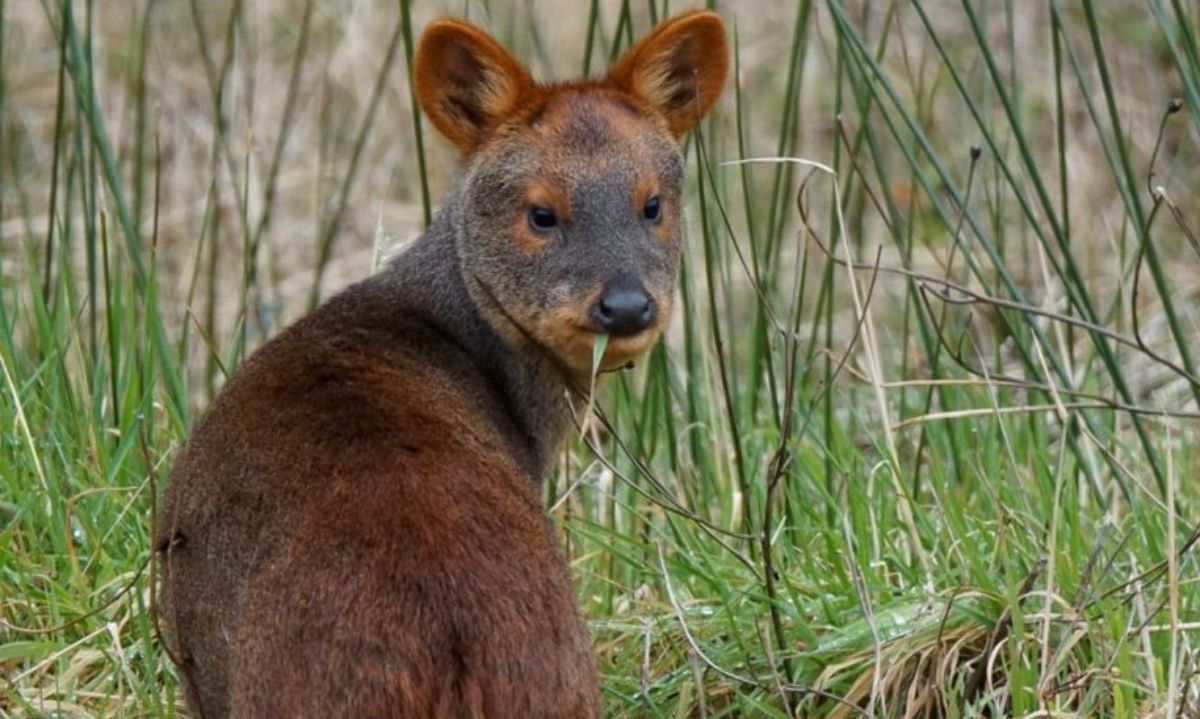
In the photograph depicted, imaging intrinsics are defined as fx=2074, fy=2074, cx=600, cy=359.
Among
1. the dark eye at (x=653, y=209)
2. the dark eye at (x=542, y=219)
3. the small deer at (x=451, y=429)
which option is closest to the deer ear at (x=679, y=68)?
the small deer at (x=451, y=429)

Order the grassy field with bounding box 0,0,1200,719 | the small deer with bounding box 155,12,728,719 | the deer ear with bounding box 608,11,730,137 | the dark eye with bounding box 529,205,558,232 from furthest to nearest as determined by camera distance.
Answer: the deer ear with bounding box 608,11,730,137 < the dark eye with bounding box 529,205,558,232 < the grassy field with bounding box 0,0,1200,719 < the small deer with bounding box 155,12,728,719

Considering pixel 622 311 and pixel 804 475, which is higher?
pixel 622 311

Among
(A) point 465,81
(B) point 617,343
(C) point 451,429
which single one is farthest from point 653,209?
(C) point 451,429

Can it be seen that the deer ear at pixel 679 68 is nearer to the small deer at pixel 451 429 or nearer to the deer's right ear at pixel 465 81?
the small deer at pixel 451 429

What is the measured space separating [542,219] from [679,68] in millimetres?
729

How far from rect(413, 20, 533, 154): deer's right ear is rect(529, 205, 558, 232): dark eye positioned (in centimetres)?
37

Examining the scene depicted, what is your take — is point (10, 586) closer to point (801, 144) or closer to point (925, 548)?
point (925, 548)

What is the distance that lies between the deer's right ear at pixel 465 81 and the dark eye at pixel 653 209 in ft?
1.52

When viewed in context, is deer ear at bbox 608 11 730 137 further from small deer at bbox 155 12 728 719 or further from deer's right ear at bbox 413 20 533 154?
deer's right ear at bbox 413 20 533 154

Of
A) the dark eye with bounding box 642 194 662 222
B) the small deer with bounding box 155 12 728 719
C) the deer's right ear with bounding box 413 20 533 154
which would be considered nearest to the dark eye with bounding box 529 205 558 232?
the small deer with bounding box 155 12 728 719

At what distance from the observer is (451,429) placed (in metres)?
4.32

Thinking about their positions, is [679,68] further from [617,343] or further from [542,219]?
[617,343]

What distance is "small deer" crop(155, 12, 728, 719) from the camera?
3.76 m

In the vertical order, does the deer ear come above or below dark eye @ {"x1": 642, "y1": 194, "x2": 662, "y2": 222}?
above
